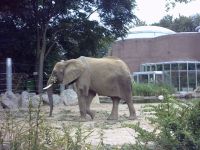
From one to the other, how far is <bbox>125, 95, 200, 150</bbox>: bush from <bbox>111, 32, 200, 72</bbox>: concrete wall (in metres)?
45.1

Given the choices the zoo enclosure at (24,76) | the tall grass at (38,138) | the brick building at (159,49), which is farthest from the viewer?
the brick building at (159,49)

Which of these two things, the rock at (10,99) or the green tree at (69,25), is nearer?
the rock at (10,99)

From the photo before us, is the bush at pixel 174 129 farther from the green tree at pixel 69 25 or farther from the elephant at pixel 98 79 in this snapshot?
the green tree at pixel 69 25

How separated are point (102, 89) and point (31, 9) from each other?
41.3 ft

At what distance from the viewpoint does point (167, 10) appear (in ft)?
43.6

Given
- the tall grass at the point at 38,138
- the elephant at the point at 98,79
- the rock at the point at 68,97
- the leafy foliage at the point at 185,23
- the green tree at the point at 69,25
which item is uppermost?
the leafy foliage at the point at 185,23

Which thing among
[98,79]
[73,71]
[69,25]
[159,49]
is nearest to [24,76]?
[69,25]

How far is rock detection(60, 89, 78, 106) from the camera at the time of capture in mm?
22875

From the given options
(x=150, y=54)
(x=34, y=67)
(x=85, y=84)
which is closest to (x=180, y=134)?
(x=85, y=84)

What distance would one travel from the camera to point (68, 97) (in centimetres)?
2309

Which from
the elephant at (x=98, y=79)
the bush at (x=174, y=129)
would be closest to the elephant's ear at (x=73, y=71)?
the elephant at (x=98, y=79)

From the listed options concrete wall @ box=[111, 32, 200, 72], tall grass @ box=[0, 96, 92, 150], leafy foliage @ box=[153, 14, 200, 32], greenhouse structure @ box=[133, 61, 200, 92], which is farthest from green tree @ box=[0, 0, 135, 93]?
leafy foliage @ box=[153, 14, 200, 32]

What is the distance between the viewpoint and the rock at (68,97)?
22.9 m

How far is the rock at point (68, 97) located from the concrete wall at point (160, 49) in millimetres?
27469
